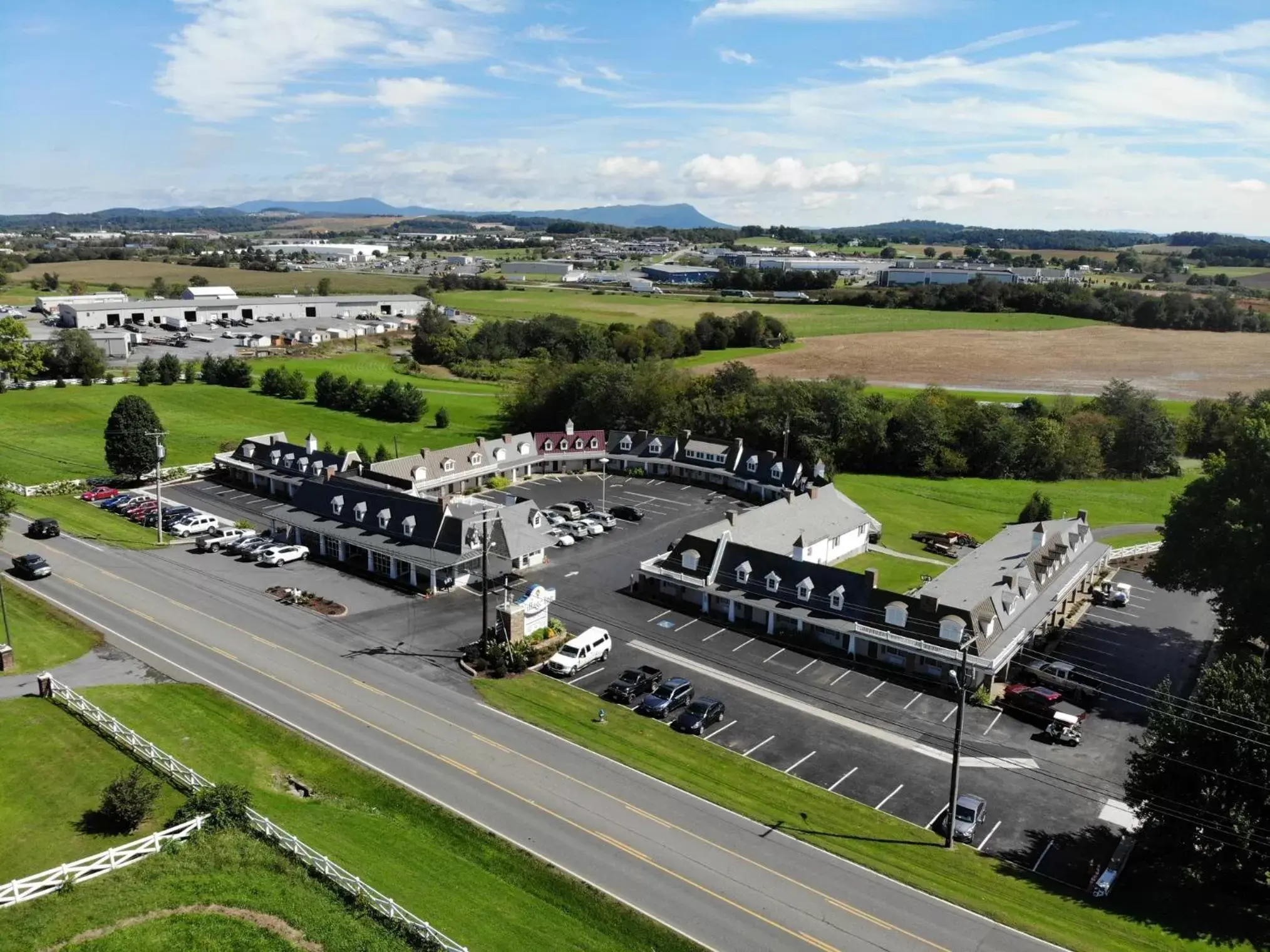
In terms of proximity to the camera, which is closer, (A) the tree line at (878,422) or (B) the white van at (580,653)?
(B) the white van at (580,653)

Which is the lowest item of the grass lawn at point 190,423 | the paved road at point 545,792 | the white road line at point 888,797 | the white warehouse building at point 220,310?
the white road line at point 888,797

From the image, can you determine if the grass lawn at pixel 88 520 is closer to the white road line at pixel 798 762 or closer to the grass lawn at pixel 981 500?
the white road line at pixel 798 762

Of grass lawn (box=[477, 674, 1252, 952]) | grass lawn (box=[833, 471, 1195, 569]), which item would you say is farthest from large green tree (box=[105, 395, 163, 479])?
grass lawn (box=[833, 471, 1195, 569])

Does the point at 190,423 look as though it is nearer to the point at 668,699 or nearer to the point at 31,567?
the point at 31,567

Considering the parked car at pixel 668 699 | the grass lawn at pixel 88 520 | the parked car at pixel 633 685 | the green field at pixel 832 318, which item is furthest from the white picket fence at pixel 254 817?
the green field at pixel 832 318

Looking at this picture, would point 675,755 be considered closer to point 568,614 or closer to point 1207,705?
point 568,614

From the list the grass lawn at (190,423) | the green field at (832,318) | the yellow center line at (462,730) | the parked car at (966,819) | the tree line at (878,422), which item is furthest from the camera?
the green field at (832,318)
